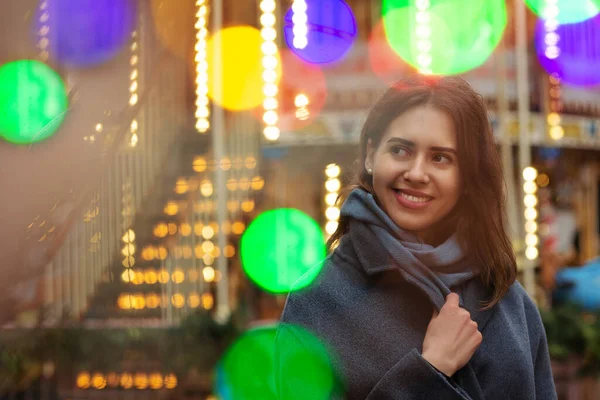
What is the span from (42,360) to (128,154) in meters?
1.65

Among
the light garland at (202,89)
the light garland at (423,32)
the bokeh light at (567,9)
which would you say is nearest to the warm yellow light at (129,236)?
the light garland at (202,89)

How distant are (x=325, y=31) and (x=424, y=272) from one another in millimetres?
6362

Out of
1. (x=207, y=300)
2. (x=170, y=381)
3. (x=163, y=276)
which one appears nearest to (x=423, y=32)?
(x=207, y=300)

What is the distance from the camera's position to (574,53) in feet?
30.9

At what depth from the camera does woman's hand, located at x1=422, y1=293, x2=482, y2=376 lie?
1.49 meters

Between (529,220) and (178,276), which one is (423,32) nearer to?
(529,220)

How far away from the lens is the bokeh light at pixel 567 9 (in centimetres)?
877

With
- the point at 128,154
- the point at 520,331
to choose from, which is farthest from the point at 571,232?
the point at 520,331

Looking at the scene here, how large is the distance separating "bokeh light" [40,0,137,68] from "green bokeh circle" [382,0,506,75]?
6.51 meters

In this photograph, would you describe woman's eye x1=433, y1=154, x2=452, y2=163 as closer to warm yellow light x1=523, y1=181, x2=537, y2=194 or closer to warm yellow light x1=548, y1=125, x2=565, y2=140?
warm yellow light x1=523, y1=181, x2=537, y2=194

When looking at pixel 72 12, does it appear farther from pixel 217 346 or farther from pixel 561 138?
pixel 561 138

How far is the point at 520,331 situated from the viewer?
1636 mm

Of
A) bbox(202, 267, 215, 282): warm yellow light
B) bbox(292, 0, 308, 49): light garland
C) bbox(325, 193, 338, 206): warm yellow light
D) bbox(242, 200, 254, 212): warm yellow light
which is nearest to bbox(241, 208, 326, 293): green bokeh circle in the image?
bbox(242, 200, 254, 212): warm yellow light

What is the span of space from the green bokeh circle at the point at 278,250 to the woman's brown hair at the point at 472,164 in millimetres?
5753
